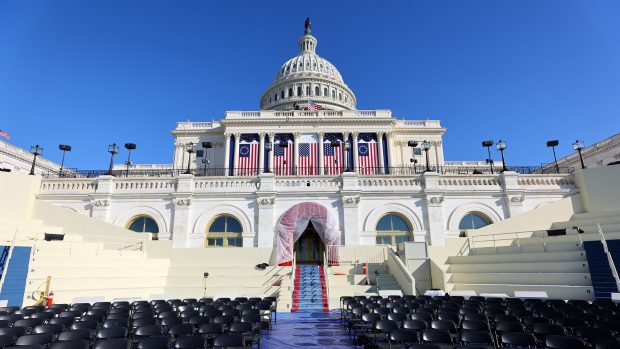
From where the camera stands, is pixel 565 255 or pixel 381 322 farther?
pixel 565 255

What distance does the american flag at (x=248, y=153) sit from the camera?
157 ft

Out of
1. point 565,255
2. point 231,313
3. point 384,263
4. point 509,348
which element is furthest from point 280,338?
point 565,255

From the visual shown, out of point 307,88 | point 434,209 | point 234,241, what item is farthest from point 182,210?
point 307,88

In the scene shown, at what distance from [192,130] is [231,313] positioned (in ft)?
159

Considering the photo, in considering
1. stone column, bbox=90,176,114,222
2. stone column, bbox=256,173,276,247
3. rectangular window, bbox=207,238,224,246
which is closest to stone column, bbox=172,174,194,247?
rectangular window, bbox=207,238,224,246

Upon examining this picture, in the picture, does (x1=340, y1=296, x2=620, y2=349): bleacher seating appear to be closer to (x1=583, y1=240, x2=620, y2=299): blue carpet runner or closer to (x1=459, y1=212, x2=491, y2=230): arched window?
(x1=583, y1=240, x2=620, y2=299): blue carpet runner

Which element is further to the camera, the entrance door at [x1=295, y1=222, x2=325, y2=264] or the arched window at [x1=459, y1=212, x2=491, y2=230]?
the entrance door at [x1=295, y1=222, x2=325, y2=264]

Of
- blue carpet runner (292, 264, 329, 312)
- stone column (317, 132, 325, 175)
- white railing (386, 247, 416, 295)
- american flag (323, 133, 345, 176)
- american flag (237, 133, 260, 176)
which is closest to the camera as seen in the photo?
blue carpet runner (292, 264, 329, 312)

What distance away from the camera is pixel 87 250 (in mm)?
18406

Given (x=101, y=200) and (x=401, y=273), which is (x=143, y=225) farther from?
(x=401, y=273)

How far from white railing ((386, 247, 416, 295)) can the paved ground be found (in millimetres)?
4425

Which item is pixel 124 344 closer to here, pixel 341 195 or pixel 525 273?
pixel 525 273

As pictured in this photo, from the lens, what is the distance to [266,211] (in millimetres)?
24469

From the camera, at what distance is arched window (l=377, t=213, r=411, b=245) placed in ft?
79.7
